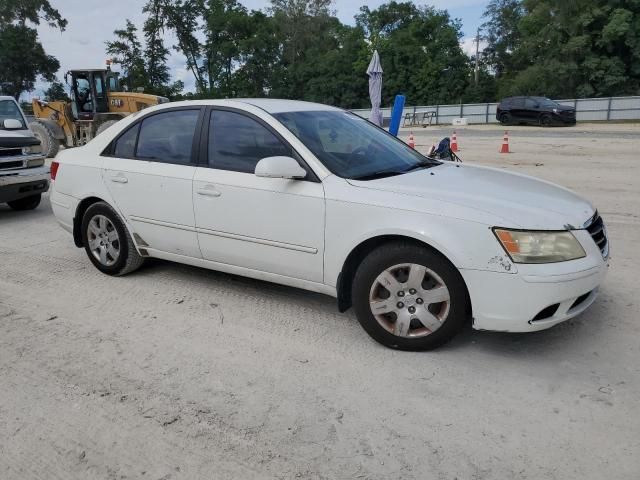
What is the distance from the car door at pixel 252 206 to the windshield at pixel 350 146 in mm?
188

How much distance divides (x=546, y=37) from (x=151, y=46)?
4060cm

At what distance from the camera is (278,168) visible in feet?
12.3

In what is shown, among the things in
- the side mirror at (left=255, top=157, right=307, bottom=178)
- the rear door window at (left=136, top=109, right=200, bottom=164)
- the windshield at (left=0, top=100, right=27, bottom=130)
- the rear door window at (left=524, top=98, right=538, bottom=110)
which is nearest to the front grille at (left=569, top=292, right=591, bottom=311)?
the side mirror at (left=255, top=157, right=307, bottom=178)

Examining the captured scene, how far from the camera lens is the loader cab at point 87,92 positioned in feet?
56.1

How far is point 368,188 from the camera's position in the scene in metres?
3.68

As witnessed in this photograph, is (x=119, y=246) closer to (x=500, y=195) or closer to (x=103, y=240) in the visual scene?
(x=103, y=240)

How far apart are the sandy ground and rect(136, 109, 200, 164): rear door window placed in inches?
44.5

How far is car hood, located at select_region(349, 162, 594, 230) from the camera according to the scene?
3.33 metres

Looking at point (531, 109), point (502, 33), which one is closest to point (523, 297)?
point (531, 109)

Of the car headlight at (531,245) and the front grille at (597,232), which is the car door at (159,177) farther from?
the front grille at (597,232)

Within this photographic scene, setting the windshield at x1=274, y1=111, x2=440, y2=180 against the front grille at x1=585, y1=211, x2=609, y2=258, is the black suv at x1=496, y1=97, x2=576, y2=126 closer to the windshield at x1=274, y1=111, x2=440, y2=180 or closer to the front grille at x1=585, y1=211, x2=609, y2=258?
the windshield at x1=274, y1=111, x2=440, y2=180

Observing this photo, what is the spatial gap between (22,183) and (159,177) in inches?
173

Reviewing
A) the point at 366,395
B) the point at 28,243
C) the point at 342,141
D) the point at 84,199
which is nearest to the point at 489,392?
the point at 366,395

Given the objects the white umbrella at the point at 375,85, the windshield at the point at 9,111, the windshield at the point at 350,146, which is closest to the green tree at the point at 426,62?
the white umbrella at the point at 375,85
